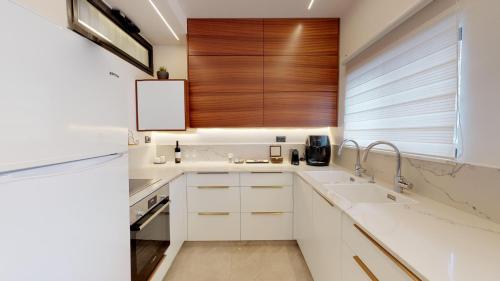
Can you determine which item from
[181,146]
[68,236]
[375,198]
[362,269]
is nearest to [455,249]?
[362,269]

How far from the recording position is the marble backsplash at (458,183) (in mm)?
963

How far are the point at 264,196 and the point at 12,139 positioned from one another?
2004mm

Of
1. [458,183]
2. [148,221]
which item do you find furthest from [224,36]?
[458,183]

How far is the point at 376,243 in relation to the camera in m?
0.87

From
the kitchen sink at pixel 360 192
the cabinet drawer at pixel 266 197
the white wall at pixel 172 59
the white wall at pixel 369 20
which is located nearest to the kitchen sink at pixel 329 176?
the cabinet drawer at pixel 266 197

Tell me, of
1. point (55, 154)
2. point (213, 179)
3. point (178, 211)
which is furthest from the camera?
point (213, 179)

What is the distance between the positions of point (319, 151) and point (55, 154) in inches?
90.1

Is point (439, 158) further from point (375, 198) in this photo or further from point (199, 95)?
point (199, 95)

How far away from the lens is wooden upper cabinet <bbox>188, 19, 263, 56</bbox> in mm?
2463

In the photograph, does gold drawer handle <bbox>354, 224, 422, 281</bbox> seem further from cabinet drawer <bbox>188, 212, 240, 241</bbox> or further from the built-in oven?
cabinet drawer <bbox>188, 212, 240, 241</bbox>

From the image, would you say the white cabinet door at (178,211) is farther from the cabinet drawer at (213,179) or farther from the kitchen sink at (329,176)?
the kitchen sink at (329,176)

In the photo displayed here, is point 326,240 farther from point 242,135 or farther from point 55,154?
point 242,135

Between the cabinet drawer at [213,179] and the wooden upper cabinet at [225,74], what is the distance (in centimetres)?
95

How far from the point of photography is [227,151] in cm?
279
